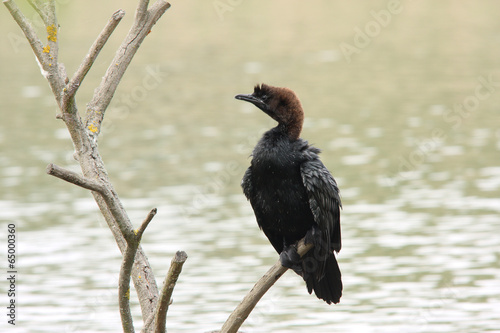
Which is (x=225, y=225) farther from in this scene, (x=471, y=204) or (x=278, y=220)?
(x=278, y=220)

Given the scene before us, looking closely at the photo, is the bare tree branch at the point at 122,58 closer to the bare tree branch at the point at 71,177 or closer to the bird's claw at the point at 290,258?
the bare tree branch at the point at 71,177

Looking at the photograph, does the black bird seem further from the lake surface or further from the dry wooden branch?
the lake surface

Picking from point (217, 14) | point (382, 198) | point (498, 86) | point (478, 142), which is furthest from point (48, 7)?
point (217, 14)

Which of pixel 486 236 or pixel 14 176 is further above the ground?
pixel 14 176

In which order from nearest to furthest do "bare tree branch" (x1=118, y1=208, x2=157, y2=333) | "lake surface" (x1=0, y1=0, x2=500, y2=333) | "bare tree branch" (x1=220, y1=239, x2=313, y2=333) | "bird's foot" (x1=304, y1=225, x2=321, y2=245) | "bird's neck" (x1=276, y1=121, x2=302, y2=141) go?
"bare tree branch" (x1=118, y1=208, x2=157, y2=333), "bare tree branch" (x1=220, y1=239, x2=313, y2=333), "bird's foot" (x1=304, y1=225, x2=321, y2=245), "bird's neck" (x1=276, y1=121, x2=302, y2=141), "lake surface" (x1=0, y1=0, x2=500, y2=333)

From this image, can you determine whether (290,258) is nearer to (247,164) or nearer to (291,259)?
(291,259)

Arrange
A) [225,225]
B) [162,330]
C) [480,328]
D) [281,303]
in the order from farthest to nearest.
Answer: [225,225] → [281,303] → [480,328] → [162,330]

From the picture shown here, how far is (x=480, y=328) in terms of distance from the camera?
29.1 feet

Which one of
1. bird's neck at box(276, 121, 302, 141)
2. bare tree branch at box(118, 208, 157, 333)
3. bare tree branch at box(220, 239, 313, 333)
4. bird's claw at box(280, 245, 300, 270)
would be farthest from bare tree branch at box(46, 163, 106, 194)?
bird's neck at box(276, 121, 302, 141)

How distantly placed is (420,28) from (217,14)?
9.12 meters

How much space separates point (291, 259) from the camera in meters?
5.75

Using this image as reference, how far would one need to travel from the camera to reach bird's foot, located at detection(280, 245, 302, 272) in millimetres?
5698

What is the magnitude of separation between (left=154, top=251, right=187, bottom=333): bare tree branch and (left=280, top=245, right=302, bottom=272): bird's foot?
3.18 feet

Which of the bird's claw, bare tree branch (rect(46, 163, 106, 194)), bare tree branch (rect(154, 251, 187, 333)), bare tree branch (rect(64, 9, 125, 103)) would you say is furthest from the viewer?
the bird's claw
